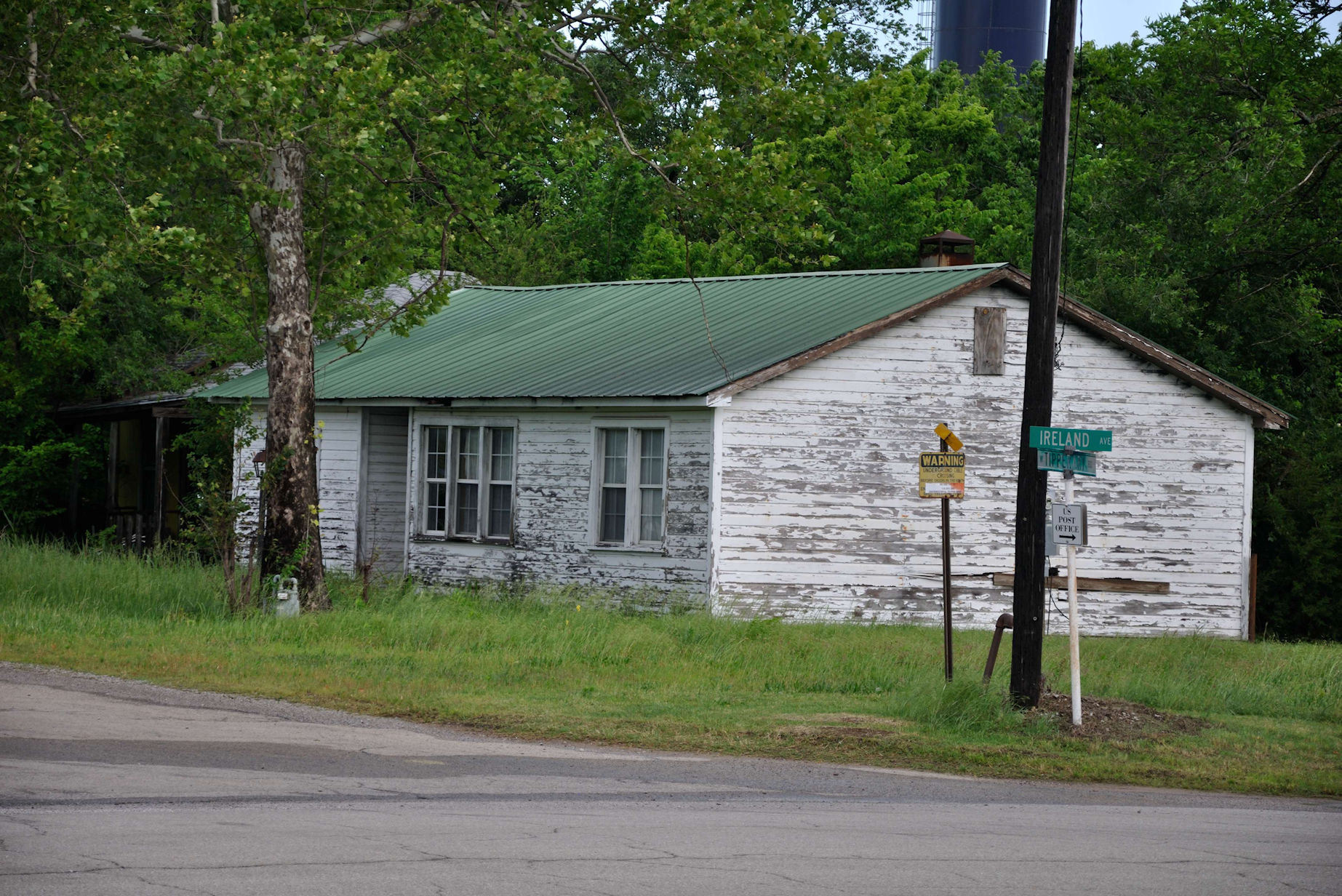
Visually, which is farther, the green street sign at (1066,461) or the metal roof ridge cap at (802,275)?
the metal roof ridge cap at (802,275)

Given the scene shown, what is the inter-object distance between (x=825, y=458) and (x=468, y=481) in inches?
220

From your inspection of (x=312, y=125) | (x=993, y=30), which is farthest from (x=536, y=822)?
(x=993, y=30)

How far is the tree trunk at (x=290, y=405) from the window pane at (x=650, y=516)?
4.39 meters

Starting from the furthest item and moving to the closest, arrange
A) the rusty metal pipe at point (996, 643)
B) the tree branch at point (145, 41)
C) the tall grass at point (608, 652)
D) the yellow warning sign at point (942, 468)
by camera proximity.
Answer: the tree branch at point (145, 41)
the yellow warning sign at point (942, 468)
the tall grass at point (608, 652)
the rusty metal pipe at point (996, 643)

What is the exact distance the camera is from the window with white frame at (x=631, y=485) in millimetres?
20859

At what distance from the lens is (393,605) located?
1892cm

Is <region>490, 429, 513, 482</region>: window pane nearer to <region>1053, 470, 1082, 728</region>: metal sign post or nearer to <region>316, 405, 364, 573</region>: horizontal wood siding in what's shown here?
<region>316, 405, 364, 573</region>: horizontal wood siding

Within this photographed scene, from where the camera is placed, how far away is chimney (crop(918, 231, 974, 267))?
24531mm

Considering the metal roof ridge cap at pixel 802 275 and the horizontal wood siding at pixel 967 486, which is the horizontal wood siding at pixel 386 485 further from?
the horizontal wood siding at pixel 967 486

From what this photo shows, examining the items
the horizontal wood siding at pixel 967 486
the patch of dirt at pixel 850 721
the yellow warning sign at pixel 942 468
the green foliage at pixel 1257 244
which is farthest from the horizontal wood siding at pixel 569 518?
the green foliage at pixel 1257 244

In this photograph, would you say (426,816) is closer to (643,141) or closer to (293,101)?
(293,101)

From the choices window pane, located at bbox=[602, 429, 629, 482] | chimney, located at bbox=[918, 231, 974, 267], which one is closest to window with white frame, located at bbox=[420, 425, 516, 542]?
window pane, located at bbox=[602, 429, 629, 482]

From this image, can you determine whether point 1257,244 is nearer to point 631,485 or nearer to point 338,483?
point 631,485

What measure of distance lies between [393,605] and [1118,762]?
9.86 meters
